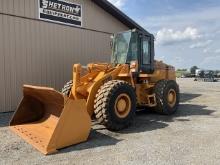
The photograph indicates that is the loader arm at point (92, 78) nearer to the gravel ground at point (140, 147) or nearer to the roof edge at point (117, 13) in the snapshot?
the gravel ground at point (140, 147)

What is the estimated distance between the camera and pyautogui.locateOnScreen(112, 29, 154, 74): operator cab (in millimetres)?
9906

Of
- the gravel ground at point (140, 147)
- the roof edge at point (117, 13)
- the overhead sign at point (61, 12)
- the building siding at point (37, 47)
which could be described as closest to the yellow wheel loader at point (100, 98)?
the gravel ground at point (140, 147)

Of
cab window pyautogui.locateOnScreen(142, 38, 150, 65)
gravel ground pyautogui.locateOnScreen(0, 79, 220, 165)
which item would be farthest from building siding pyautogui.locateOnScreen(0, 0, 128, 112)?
cab window pyautogui.locateOnScreen(142, 38, 150, 65)

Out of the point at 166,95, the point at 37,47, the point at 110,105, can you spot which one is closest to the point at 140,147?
the point at 110,105

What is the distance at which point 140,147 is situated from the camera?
647 centimetres

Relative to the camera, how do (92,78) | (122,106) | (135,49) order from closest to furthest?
1. (122,106)
2. (92,78)
3. (135,49)

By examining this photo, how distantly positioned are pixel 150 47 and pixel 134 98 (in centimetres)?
274

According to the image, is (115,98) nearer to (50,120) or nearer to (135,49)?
(50,120)

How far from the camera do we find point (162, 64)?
450 inches

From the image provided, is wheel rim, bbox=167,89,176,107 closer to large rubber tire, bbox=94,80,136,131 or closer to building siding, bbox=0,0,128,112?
large rubber tire, bbox=94,80,136,131

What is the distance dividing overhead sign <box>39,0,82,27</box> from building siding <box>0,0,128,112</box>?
222 mm

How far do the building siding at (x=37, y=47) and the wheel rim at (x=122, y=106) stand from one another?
14.8 feet

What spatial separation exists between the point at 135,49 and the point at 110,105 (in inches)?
115

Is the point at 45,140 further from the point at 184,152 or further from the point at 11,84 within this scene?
the point at 11,84
